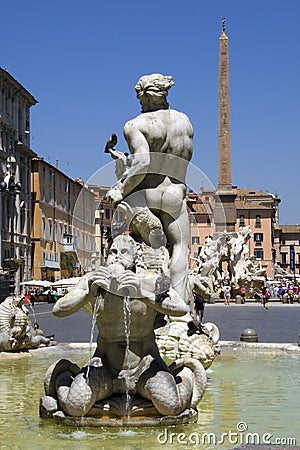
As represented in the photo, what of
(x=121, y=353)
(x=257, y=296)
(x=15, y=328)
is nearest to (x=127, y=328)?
(x=121, y=353)

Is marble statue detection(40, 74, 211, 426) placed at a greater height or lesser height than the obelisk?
lesser

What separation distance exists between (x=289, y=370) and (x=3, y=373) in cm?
305

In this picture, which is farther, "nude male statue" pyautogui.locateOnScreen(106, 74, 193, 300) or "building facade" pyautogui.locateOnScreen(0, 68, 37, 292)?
"building facade" pyautogui.locateOnScreen(0, 68, 37, 292)

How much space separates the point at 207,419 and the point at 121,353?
81cm

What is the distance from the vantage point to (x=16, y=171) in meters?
59.1

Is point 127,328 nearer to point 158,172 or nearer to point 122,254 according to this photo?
point 122,254

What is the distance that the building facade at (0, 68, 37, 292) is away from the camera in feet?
182

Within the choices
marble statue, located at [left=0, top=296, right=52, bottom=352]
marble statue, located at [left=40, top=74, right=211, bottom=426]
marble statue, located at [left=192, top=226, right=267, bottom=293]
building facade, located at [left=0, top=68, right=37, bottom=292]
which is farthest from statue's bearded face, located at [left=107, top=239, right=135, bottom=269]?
building facade, located at [left=0, top=68, right=37, bottom=292]

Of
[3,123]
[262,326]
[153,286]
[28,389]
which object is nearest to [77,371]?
[153,286]

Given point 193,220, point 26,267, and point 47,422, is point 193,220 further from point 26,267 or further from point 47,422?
point 26,267

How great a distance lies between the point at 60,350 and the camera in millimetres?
10578

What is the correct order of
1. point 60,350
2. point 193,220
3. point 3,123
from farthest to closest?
point 3,123
point 60,350
point 193,220

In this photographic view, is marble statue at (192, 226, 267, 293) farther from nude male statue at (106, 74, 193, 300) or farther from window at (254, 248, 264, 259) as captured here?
window at (254, 248, 264, 259)

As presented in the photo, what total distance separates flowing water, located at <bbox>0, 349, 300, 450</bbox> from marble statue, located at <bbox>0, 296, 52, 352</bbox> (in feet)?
3.18
